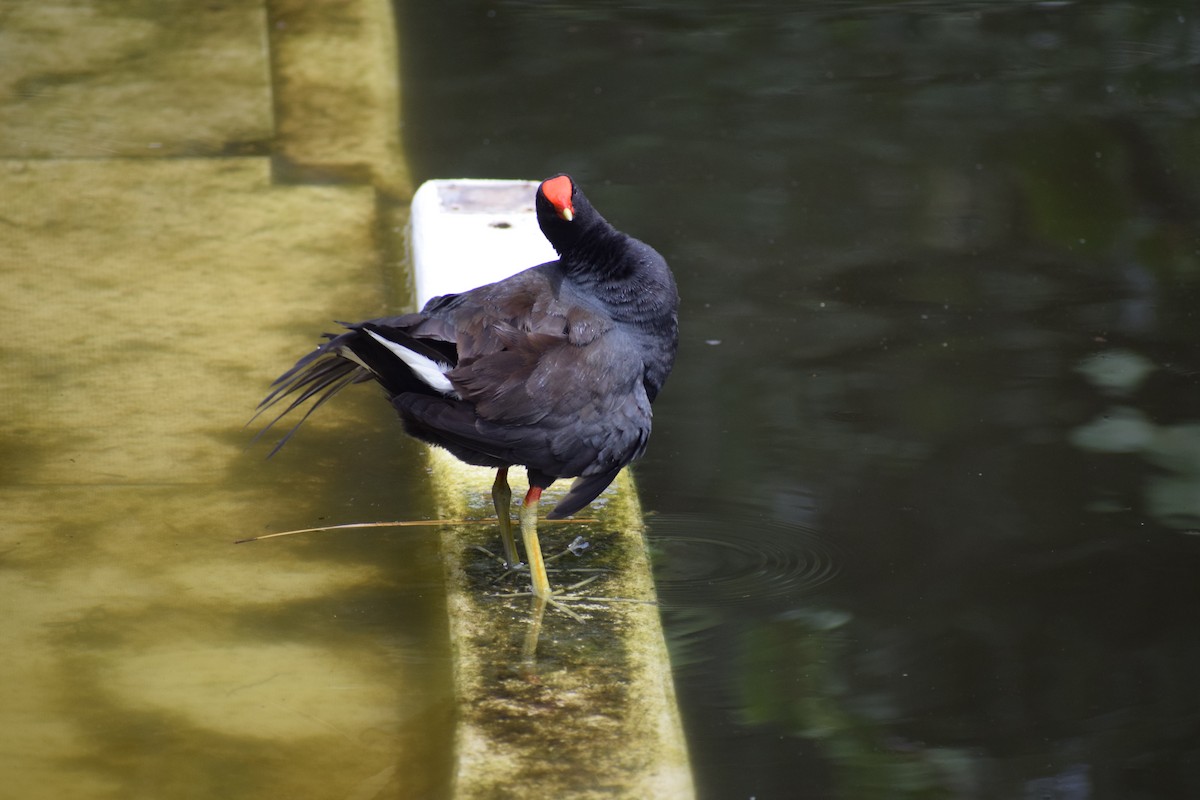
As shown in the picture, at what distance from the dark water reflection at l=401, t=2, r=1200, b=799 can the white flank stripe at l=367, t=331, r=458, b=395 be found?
81 cm

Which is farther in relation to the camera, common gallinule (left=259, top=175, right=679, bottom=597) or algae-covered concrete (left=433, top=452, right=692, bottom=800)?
common gallinule (left=259, top=175, right=679, bottom=597)

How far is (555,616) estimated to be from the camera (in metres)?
3.80

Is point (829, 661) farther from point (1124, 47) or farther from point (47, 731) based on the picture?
point (1124, 47)

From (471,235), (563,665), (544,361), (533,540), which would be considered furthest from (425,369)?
(471,235)

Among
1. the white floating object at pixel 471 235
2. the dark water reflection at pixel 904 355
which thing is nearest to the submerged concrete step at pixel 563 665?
the dark water reflection at pixel 904 355

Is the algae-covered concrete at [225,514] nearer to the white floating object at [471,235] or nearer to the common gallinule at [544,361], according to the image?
the white floating object at [471,235]

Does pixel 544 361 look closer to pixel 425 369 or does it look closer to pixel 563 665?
pixel 425 369

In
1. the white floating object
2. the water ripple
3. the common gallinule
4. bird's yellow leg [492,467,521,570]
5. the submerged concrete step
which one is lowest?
the water ripple

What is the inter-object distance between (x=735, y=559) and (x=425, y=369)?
1.04 meters

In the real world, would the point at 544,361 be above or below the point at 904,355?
above

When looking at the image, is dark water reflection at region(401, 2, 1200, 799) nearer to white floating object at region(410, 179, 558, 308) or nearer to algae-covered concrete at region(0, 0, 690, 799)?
algae-covered concrete at region(0, 0, 690, 799)

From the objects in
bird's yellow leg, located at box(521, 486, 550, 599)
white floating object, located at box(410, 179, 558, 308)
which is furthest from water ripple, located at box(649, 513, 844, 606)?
white floating object, located at box(410, 179, 558, 308)

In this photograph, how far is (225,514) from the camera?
4.24 meters

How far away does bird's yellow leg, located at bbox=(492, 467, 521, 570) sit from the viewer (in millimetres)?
3969
